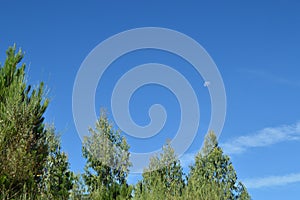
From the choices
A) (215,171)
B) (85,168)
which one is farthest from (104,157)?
(215,171)

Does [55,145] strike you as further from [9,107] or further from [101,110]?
[9,107]

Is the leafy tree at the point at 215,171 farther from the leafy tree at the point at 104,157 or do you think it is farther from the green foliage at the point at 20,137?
the green foliage at the point at 20,137

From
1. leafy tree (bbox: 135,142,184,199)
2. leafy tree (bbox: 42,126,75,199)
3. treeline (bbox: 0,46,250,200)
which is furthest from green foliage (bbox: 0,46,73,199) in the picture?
leafy tree (bbox: 135,142,184,199)

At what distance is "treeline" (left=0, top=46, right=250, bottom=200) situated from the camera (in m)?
10.6

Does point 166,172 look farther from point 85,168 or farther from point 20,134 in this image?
point 20,134

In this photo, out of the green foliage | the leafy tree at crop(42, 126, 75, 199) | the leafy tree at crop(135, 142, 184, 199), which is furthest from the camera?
the leafy tree at crop(135, 142, 184, 199)

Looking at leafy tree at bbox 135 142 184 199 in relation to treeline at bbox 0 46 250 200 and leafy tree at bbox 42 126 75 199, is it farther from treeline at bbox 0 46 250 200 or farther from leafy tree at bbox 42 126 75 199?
leafy tree at bbox 42 126 75 199

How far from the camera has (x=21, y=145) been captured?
10.6 metres

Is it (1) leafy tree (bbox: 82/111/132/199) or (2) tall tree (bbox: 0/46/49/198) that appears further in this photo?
(1) leafy tree (bbox: 82/111/132/199)

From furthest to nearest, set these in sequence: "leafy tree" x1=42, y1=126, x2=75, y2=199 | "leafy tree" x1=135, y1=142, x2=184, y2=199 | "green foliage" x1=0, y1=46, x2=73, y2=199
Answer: "leafy tree" x1=135, y1=142, x2=184, y2=199
"leafy tree" x1=42, y1=126, x2=75, y2=199
"green foliage" x1=0, y1=46, x2=73, y2=199

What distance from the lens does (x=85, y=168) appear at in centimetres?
1798

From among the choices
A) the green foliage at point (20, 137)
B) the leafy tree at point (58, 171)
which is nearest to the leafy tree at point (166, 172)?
the leafy tree at point (58, 171)

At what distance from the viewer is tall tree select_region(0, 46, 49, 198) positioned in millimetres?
10414

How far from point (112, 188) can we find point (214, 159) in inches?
273
